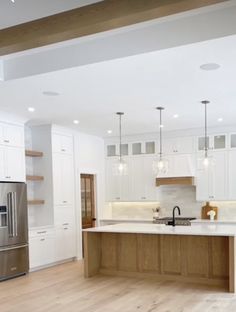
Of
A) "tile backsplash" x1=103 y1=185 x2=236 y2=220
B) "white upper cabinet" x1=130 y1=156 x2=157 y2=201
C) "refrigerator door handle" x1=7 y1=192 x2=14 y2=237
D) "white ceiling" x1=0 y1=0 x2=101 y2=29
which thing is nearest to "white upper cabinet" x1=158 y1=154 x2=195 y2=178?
"white upper cabinet" x1=130 y1=156 x2=157 y2=201

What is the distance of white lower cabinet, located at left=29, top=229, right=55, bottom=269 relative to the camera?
730 centimetres

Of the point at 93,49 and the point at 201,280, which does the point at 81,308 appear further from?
the point at 93,49

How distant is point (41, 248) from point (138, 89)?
12.9 feet

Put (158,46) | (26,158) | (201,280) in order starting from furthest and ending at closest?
(26,158)
(201,280)
(158,46)

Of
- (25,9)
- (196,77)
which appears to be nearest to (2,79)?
(25,9)

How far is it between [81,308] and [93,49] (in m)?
3.17

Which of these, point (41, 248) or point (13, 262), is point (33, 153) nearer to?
point (41, 248)

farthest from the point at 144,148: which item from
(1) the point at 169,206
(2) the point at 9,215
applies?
(2) the point at 9,215

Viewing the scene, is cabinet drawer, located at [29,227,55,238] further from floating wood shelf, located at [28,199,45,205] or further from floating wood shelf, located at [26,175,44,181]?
floating wood shelf, located at [26,175,44,181]

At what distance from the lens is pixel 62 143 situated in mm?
8211

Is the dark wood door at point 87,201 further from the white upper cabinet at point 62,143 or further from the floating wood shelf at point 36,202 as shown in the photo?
the floating wood shelf at point 36,202

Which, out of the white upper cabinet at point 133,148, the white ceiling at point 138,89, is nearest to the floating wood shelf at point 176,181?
the white upper cabinet at point 133,148

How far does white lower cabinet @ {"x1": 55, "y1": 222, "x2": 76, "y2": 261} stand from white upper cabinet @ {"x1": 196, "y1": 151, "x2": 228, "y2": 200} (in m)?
2.87

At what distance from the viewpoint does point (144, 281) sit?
6.21 metres
